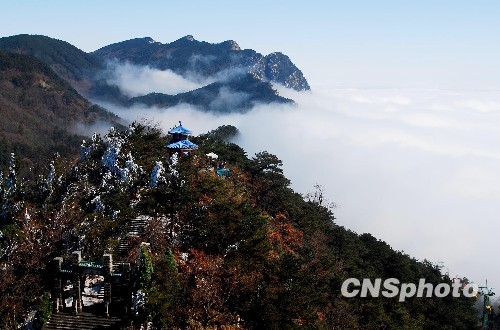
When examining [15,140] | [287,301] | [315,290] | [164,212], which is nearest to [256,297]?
[287,301]

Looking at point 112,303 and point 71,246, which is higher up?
point 71,246

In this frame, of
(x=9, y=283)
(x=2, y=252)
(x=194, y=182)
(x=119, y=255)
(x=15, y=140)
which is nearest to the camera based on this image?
(x=9, y=283)

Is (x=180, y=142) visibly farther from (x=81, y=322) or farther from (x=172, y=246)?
(x=81, y=322)

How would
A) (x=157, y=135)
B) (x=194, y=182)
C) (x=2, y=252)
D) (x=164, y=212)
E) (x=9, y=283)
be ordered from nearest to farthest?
1. (x=9, y=283)
2. (x=2, y=252)
3. (x=164, y=212)
4. (x=194, y=182)
5. (x=157, y=135)

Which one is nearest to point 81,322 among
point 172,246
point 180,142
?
point 172,246

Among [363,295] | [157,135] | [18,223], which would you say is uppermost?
[157,135]

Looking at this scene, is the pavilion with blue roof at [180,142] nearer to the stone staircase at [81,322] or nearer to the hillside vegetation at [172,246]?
the hillside vegetation at [172,246]

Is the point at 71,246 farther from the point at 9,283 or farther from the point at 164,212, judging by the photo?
the point at 164,212
